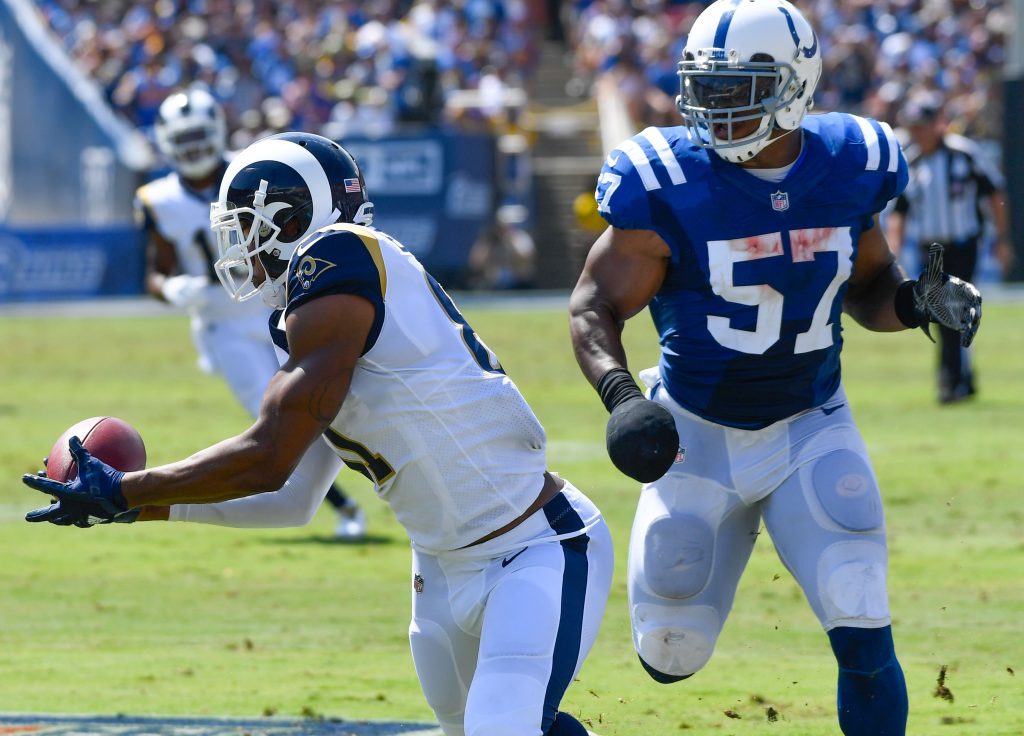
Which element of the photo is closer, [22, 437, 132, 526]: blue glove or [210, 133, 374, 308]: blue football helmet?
[22, 437, 132, 526]: blue glove

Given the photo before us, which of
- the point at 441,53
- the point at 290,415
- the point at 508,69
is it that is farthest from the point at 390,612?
the point at 508,69

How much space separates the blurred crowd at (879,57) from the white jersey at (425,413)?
19132 mm

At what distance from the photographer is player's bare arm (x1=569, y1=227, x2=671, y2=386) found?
4.30m

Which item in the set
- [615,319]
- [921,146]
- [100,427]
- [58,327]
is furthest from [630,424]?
[58,327]

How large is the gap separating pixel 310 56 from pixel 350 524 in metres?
19.2

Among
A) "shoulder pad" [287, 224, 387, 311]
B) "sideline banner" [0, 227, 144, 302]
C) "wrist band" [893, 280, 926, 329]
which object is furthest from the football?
"sideline banner" [0, 227, 144, 302]

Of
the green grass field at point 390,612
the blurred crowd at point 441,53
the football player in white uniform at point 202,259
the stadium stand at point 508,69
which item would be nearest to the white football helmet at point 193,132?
the football player in white uniform at point 202,259

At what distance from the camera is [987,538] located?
8.06 m

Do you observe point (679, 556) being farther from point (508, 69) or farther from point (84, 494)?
point (508, 69)

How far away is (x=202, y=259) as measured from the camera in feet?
29.6

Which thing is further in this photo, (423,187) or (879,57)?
(879,57)

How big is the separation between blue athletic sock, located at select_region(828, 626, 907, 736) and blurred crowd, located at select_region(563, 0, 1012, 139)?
18.7 m

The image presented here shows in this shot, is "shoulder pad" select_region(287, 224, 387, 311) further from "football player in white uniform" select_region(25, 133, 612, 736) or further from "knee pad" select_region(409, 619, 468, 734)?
"knee pad" select_region(409, 619, 468, 734)

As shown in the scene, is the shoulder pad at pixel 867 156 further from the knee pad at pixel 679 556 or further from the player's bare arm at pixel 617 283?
the knee pad at pixel 679 556
